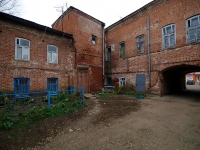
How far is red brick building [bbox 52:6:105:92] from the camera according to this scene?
1077 centimetres

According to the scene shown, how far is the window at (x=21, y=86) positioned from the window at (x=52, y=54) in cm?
239

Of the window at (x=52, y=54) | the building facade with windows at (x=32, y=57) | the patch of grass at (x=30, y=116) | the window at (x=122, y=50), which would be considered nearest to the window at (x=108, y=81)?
the window at (x=122, y=50)

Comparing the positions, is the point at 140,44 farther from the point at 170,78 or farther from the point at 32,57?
the point at 32,57

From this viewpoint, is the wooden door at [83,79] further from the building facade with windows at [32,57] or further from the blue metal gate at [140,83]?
the blue metal gate at [140,83]

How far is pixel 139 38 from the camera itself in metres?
11.6

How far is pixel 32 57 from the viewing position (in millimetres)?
8125

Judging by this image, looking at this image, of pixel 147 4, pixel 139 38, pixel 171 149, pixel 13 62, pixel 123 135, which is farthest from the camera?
pixel 139 38

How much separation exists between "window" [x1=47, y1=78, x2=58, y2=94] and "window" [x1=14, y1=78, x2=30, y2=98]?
1.49 m

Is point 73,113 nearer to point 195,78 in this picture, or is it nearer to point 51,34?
point 51,34

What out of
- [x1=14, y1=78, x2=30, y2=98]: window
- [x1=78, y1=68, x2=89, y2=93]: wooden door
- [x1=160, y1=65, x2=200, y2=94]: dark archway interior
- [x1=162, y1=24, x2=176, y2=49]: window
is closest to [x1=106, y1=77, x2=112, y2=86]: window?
[x1=78, y1=68, x2=89, y2=93]: wooden door

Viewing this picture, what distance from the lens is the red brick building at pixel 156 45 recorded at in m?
8.37

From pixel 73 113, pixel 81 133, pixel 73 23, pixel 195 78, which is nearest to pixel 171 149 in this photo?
pixel 81 133

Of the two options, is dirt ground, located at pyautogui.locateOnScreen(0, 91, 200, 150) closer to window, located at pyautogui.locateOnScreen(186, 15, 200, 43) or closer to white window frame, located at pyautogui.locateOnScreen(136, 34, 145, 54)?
window, located at pyautogui.locateOnScreen(186, 15, 200, 43)

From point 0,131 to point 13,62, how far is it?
5034mm
